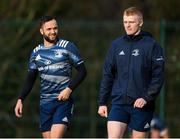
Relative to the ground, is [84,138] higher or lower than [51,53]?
lower

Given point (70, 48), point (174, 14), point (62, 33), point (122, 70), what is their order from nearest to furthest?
point (122, 70)
point (70, 48)
point (62, 33)
point (174, 14)

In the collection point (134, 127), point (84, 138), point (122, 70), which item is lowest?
point (84, 138)

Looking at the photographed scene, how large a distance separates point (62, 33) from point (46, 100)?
5.80 m

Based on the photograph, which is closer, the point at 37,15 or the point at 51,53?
the point at 51,53

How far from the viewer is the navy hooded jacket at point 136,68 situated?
30.9ft

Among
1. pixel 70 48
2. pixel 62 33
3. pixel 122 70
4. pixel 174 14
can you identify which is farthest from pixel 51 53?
pixel 174 14

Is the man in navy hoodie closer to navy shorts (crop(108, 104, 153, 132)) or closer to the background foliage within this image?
navy shorts (crop(108, 104, 153, 132))

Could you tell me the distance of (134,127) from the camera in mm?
9531

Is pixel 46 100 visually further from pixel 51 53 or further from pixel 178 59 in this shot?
pixel 178 59

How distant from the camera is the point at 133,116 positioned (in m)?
9.53

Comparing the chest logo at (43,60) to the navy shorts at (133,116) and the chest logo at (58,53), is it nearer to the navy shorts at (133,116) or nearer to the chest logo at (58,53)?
the chest logo at (58,53)

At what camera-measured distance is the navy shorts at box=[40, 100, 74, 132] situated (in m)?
10.2

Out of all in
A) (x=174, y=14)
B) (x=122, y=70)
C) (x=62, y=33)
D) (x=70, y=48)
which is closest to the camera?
(x=122, y=70)

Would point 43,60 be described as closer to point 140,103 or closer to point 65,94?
point 65,94
